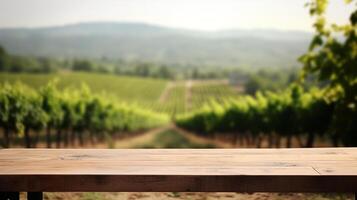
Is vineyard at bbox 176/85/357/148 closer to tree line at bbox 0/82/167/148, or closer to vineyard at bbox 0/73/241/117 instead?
tree line at bbox 0/82/167/148

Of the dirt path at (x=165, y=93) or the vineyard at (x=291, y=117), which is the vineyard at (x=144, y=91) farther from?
the vineyard at (x=291, y=117)

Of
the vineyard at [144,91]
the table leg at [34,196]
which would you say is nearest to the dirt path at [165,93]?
the vineyard at [144,91]

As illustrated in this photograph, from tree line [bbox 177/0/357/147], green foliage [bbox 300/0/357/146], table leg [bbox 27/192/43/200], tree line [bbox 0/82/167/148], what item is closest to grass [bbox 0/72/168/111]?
tree line [bbox 0/82/167/148]

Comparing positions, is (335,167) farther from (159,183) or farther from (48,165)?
(48,165)

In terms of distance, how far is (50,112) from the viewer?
19688 millimetres

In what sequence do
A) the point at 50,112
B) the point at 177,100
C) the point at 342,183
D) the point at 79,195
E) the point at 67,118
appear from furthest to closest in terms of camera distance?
the point at 177,100, the point at 67,118, the point at 50,112, the point at 79,195, the point at 342,183

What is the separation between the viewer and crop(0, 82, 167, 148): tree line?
1525 cm

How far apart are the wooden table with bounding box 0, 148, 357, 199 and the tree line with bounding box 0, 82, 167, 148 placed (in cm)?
1294

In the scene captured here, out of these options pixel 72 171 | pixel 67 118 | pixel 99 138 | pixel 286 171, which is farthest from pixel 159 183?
pixel 99 138

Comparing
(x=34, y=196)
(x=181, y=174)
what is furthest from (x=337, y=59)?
(x=34, y=196)

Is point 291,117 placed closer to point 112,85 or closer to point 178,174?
point 178,174

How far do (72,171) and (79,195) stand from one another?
2282 millimetres

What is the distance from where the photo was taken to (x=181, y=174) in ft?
7.34

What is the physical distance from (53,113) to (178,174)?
61.3 ft
